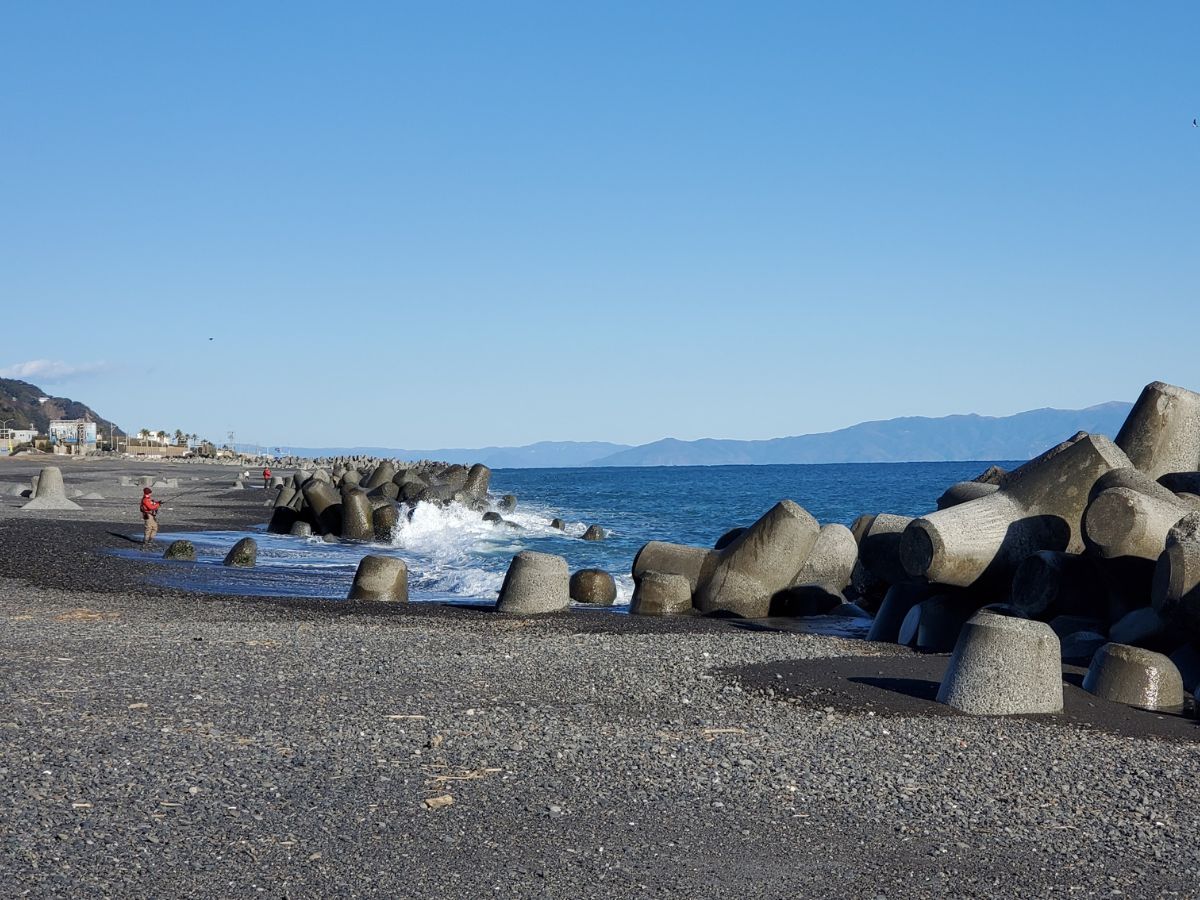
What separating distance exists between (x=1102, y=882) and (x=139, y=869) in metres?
4.36

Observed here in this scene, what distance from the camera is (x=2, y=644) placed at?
11.6 meters

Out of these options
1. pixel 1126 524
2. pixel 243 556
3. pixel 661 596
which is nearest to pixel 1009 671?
pixel 1126 524

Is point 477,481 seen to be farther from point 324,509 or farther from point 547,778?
point 547,778

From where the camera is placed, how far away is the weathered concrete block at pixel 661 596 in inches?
669

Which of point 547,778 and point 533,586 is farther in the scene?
point 533,586

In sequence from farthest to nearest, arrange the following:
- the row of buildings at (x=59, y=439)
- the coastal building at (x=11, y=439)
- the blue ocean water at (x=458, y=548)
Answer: the row of buildings at (x=59, y=439)
the coastal building at (x=11, y=439)
the blue ocean water at (x=458, y=548)

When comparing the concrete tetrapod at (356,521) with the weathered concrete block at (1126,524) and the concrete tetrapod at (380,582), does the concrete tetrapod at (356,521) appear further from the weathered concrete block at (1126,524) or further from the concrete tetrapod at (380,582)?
the weathered concrete block at (1126,524)

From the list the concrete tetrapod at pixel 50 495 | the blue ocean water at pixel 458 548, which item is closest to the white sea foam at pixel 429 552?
the blue ocean water at pixel 458 548

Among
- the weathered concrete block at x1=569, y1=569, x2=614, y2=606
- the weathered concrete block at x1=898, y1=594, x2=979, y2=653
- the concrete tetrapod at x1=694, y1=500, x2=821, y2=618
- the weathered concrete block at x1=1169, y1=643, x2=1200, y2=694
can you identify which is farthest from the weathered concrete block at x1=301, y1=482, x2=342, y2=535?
the weathered concrete block at x1=1169, y1=643, x2=1200, y2=694

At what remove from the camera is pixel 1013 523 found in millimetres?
14844

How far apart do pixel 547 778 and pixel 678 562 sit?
10792 millimetres

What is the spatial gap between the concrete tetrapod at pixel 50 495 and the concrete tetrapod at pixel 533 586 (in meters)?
20.7

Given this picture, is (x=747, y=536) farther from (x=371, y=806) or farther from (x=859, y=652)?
(x=371, y=806)

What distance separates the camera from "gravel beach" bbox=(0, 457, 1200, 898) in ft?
19.0
